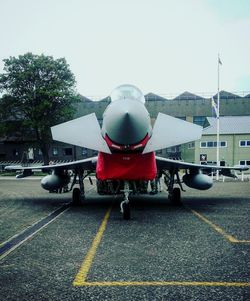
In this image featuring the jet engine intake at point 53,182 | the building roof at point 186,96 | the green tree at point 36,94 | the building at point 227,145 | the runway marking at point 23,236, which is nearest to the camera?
the runway marking at point 23,236

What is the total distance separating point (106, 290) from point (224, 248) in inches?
115

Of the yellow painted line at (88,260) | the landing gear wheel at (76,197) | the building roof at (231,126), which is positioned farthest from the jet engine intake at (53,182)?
the building roof at (231,126)

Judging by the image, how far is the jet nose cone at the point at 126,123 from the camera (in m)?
7.46

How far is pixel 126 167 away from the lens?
8.72 metres

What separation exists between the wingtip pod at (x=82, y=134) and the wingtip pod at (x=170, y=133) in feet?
4.41

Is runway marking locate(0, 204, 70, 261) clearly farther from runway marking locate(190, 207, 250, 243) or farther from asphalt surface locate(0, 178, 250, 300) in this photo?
runway marking locate(190, 207, 250, 243)

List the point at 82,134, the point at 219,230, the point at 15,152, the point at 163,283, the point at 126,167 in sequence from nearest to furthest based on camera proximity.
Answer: the point at 163,283, the point at 219,230, the point at 126,167, the point at 82,134, the point at 15,152

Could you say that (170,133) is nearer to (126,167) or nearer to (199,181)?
(126,167)

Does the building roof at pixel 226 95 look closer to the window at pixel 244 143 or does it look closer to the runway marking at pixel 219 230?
the window at pixel 244 143

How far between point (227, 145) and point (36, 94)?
1090 inches

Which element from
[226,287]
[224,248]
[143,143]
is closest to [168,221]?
[143,143]

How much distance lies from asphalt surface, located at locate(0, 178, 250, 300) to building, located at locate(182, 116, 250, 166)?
37.2 m

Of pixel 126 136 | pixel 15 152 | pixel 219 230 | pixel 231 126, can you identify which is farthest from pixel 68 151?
pixel 219 230

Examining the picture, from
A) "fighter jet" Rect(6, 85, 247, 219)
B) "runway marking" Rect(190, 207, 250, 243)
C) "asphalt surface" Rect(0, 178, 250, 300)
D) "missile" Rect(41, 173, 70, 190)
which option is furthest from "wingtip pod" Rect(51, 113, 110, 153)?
"missile" Rect(41, 173, 70, 190)
